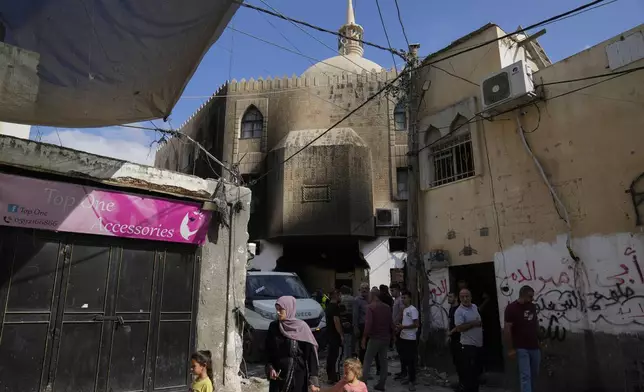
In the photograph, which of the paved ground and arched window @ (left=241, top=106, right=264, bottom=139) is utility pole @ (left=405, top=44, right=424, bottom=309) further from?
arched window @ (left=241, top=106, right=264, bottom=139)

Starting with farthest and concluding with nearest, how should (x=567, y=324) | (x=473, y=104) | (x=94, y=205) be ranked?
(x=473, y=104)
(x=567, y=324)
(x=94, y=205)

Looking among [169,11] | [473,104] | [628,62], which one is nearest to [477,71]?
[473,104]

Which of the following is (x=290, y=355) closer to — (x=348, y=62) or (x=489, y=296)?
(x=489, y=296)

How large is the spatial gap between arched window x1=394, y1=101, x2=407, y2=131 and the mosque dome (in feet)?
6.77

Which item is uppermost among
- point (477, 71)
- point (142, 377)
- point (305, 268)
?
point (477, 71)

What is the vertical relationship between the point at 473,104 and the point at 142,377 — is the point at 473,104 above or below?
above

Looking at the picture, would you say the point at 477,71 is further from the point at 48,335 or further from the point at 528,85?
the point at 48,335

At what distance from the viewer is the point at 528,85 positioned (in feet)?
26.1

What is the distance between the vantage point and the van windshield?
10.3m

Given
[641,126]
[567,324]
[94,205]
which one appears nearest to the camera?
[94,205]

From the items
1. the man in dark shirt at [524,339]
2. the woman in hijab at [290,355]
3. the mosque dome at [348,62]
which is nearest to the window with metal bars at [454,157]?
the man in dark shirt at [524,339]

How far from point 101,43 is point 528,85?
708 cm

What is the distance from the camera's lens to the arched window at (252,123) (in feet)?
63.9

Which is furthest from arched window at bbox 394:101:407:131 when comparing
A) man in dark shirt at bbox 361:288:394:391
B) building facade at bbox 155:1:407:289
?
man in dark shirt at bbox 361:288:394:391
